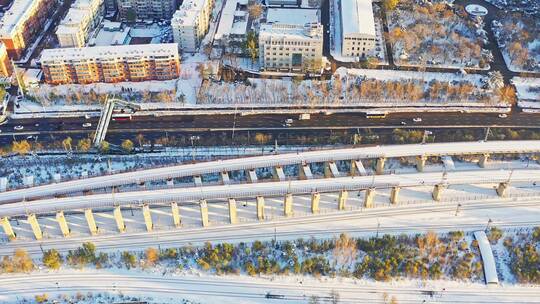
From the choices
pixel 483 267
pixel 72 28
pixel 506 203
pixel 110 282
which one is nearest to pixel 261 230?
pixel 110 282

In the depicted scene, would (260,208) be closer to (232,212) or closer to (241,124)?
(232,212)

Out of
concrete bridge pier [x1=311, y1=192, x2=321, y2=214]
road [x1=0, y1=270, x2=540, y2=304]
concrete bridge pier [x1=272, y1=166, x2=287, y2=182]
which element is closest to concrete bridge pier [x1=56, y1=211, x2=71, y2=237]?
road [x1=0, y1=270, x2=540, y2=304]

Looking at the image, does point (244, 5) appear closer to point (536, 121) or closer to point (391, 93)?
point (391, 93)

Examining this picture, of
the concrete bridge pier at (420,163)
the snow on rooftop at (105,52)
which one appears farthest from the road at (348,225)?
the snow on rooftop at (105,52)

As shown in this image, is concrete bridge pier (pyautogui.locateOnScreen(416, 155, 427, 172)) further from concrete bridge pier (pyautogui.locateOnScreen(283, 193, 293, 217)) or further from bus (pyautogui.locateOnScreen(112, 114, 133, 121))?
bus (pyautogui.locateOnScreen(112, 114, 133, 121))

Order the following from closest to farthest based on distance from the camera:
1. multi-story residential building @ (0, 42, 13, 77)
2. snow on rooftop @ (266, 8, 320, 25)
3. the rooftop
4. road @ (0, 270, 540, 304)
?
road @ (0, 270, 540, 304), the rooftop, multi-story residential building @ (0, 42, 13, 77), snow on rooftop @ (266, 8, 320, 25)

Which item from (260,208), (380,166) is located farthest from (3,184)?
(380,166)
